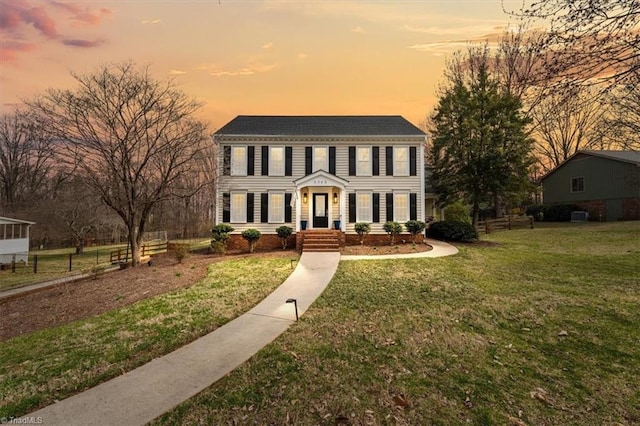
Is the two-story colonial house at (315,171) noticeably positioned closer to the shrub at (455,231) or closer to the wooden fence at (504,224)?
the shrub at (455,231)

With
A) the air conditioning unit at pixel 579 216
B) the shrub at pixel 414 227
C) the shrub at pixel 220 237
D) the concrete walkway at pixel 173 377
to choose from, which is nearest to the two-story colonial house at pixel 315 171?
the shrub at pixel 220 237

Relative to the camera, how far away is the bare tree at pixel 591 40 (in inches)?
136

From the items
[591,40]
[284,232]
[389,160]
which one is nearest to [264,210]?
[284,232]

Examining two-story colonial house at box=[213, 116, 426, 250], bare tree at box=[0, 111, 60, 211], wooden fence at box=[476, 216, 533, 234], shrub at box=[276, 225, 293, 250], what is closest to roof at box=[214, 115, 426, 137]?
two-story colonial house at box=[213, 116, 426, 250]

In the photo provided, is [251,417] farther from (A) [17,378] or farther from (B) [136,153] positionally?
(B) [136,153]

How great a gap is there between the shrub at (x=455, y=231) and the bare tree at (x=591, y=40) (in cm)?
1430

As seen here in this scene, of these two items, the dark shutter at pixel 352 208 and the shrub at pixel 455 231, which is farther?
the dark shutter at pixel 352 208

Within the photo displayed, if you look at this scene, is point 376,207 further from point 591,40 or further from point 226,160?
point 591,40

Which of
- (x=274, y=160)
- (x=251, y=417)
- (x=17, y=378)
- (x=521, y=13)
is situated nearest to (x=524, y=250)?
(x=521, y=13)

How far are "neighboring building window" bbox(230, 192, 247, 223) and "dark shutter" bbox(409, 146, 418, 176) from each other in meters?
10.6

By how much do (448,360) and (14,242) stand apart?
1133 inches

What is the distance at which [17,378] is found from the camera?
3.98 metres

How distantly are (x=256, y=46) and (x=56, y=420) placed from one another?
11.6 meters

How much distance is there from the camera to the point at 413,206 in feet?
55.9
